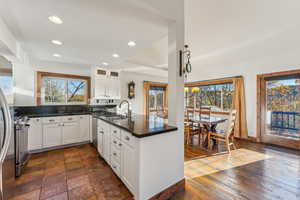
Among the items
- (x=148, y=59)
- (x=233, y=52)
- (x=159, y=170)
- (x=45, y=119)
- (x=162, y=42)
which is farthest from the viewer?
(x=148, y=59)

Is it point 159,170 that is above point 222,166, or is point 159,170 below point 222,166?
above

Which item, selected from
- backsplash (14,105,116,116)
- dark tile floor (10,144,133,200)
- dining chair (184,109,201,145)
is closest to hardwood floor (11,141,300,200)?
dark tile floor (10,144,133,200)

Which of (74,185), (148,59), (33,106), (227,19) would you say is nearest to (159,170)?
(74,185)

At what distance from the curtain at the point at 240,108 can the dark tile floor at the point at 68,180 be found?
4.11 meters

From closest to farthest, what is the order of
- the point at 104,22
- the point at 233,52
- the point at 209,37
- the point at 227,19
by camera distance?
the point at 104,22 → the point at 227,19 → the point at 209,37 → the point at 233,52

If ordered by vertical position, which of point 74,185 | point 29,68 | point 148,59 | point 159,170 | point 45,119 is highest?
point 148,59

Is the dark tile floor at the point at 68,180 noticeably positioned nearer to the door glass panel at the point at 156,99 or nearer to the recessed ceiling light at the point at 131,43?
the recessed ceiling light at the point at 131,43

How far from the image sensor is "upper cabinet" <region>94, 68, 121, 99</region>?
3.73 meters

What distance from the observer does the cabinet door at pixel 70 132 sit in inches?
133

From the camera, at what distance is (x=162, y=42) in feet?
9.36

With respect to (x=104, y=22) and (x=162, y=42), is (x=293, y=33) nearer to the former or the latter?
(x=162, y=42)

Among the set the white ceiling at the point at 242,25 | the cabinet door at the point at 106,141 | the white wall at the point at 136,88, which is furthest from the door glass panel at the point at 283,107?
the cabinet door at the point at 106,141

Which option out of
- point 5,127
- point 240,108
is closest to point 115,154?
point 5,127

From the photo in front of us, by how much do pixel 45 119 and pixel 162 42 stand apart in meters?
3.36
